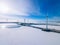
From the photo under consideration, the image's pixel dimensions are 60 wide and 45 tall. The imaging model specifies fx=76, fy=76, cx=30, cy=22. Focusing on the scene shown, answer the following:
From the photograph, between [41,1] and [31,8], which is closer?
[41,1]

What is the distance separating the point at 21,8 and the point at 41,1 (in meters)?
0.73

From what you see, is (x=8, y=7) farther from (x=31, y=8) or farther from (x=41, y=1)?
(x=41, y=1)

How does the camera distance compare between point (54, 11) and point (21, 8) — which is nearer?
point (54, 11)

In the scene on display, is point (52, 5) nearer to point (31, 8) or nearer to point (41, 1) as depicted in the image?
point (41, 1)

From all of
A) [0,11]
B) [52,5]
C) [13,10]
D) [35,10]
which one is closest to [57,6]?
[52,5]

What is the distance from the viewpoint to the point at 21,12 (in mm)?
2758

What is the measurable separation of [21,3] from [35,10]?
1.73 feet

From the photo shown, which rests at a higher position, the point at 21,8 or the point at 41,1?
the point at 41,1

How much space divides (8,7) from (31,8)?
0.77 metres

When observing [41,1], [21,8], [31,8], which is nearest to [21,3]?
[21,8]

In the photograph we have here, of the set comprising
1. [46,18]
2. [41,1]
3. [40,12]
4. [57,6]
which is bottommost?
[46,18]

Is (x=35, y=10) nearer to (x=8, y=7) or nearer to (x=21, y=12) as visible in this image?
(x=21, y=12)

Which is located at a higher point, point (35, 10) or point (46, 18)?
point (35, 10)

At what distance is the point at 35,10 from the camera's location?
2.62 m
